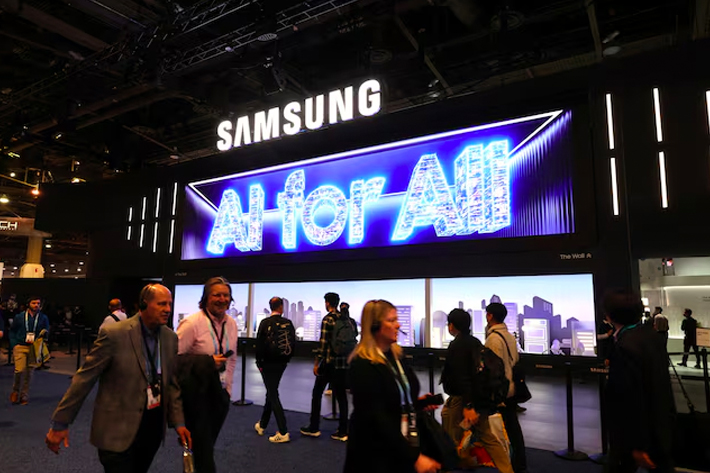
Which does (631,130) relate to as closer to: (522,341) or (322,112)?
(522,341)

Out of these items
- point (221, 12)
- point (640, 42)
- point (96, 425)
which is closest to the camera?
point (96, 425)

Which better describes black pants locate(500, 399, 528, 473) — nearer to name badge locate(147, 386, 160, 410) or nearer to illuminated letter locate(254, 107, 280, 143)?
name badge locate(147, 386, 160, 410)

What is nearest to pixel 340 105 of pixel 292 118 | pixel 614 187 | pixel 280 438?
pixel 292 118

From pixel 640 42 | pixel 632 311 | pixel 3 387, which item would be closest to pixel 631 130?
pixel 640 42

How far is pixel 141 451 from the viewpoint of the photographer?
2.85 m

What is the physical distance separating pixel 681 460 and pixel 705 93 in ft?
20.1

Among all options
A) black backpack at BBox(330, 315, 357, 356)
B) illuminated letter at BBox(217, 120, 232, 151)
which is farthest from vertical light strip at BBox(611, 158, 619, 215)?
illuminated letter at BBox(217, 120, 232, 151)

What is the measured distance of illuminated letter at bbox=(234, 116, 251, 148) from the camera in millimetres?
13336

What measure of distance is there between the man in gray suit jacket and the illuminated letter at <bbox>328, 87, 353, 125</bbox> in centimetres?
927

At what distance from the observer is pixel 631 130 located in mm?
8367

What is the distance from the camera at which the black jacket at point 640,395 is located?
2820 millimetres

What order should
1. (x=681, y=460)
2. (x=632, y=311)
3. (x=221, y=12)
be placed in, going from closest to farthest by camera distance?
1. (x=632, y=311)
2. (x=681, y=460)
3. (x=221, y=12)

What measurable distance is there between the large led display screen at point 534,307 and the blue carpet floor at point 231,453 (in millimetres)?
5359

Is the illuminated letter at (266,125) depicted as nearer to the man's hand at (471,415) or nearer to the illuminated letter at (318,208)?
the illuminated letter at (318,208)
